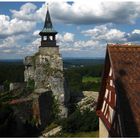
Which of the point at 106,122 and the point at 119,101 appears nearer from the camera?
the point at 119,101

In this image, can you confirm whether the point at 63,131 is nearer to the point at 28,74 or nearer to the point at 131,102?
the point at 28,74

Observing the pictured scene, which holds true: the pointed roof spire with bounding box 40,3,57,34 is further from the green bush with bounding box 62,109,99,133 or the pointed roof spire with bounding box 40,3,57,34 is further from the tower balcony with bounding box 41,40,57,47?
the green bush with bounding box 62,109,99,133

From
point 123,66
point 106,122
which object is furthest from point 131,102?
point 106,122

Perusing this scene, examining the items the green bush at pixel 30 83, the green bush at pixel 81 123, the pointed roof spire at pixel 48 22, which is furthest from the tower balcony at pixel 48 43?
the green bush at pixel 81 123

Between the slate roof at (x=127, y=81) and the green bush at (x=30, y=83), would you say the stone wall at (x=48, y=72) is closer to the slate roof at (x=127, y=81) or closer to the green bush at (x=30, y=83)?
the green bush at (x=30, y=83)

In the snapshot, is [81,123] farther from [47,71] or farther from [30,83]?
[30,83]

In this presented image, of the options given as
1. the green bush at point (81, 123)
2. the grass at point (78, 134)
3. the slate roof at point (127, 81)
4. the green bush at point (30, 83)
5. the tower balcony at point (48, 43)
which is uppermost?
the tower balcony at point (48, 43)

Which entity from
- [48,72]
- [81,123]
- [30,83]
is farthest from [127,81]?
[30,83]
